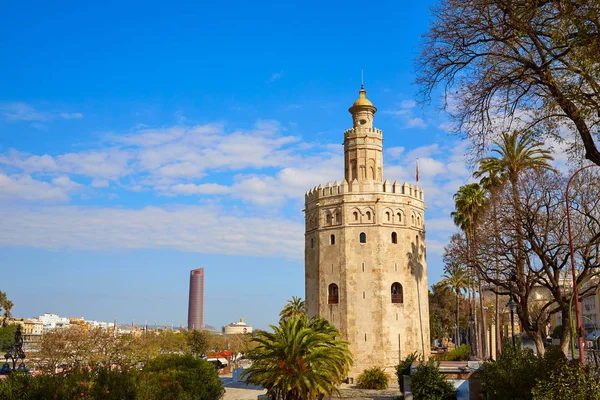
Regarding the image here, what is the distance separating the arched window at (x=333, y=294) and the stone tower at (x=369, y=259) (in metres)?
0.08

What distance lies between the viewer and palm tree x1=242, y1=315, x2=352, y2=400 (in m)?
25.8

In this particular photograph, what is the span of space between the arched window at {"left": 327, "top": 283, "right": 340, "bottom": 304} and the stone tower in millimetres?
79

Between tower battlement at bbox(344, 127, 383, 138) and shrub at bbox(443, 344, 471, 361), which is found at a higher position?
tower battlement at bbox(344, 127, 383, 138)

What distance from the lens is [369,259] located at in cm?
4344

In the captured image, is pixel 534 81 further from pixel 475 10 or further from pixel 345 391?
pixel 345 391

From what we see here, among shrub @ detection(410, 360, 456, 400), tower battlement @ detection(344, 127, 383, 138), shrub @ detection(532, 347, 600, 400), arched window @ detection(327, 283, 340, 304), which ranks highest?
tower battlement @ detection(344, 127, 383, 138)

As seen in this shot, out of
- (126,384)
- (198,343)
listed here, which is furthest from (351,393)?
(198,343)

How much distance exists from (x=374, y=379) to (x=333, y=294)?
24.0 ft

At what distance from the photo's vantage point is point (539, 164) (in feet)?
104

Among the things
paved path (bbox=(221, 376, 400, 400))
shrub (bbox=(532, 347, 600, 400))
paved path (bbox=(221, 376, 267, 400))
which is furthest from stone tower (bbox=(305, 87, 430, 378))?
shrub (bbox=(532, 347, 600, 400))

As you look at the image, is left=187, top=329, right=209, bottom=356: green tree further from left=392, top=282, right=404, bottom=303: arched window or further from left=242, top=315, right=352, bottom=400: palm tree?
left=242, top=315, right=352, bottom=400: palm tree

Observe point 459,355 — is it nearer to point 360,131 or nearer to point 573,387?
point 360,131

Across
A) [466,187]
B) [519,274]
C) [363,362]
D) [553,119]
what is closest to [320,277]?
[363,362]

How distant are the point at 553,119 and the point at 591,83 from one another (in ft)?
6.05
